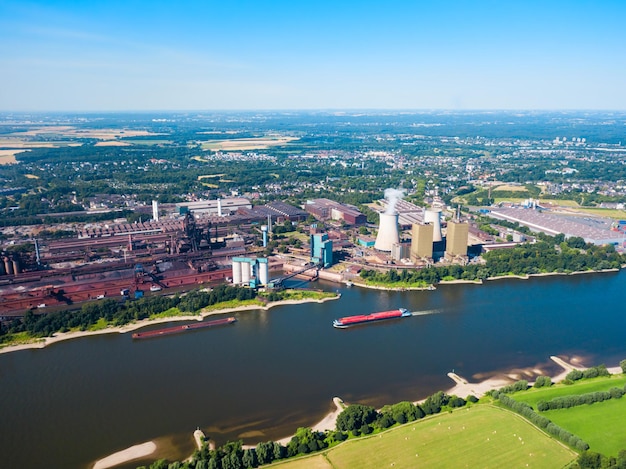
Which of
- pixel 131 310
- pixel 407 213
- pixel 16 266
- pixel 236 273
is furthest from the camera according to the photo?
pixel 407 213

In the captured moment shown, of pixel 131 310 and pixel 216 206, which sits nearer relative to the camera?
pixel 131 310

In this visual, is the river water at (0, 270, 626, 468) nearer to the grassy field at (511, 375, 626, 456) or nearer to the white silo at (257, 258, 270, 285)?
the grassy field at (511, 375, 626, 456)

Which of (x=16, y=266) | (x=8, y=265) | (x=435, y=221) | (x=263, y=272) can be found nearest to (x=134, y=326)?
(x=263, y=272)

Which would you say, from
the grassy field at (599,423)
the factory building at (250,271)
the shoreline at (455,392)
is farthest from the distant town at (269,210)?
the grassy field at (599,423)

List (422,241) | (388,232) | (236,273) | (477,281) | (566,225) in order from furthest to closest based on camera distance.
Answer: (566,225), (388,232), (422,241), (477,281), (236,273)

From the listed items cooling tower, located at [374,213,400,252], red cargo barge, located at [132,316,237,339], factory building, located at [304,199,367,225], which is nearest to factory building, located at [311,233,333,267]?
cooling tower, located at [374,213,400,252]

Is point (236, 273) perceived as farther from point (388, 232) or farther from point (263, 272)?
point (388, 232)

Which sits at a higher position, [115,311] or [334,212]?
[334,212]

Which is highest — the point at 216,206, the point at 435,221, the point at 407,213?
the point at 435,221

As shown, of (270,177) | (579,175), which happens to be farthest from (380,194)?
(579,175)
